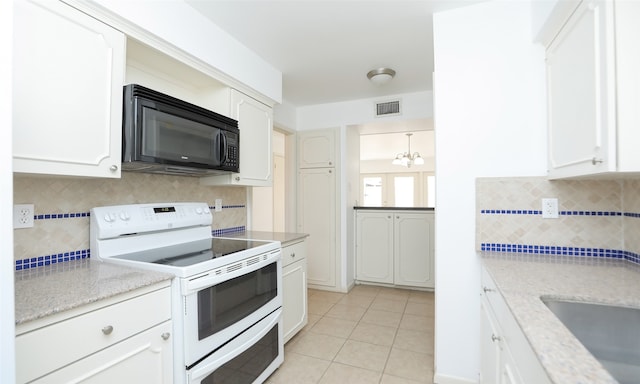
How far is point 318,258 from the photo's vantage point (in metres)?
3.84

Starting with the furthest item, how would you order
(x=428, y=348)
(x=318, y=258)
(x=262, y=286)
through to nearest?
(x=318, y=258), (x=428, y=348), (x=262, y=286)

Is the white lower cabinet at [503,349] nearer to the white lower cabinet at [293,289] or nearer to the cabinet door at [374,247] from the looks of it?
the white lower cabinet at [293,289]

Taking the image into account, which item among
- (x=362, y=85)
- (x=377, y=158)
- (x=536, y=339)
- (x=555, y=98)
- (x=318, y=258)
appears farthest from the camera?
(x=377, y=158)

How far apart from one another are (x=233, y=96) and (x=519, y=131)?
191 centimetres

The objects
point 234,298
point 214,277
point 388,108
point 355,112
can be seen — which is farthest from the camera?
point 355,112

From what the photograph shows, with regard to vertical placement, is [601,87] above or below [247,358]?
above

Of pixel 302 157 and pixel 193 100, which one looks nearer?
pixel 193 100

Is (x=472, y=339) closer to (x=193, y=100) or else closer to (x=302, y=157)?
(x=193, y=100)

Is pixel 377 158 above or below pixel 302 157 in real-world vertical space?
above

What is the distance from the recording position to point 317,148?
3.82 meters

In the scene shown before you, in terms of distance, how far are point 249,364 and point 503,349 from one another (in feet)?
4.35

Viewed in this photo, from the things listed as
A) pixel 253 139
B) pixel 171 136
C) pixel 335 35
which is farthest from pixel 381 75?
pixel 171 136

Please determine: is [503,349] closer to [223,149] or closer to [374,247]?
[223,149]

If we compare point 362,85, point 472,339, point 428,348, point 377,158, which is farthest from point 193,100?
point 377,158
